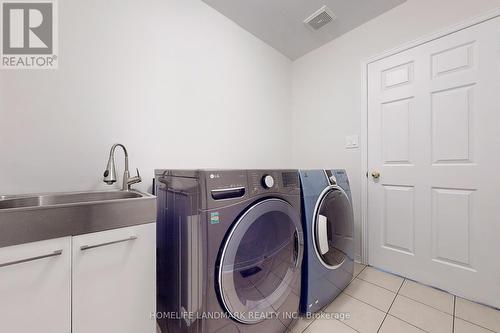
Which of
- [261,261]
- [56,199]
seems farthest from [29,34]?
[261,261]

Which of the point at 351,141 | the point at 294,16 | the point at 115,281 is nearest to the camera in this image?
the point at 115,281

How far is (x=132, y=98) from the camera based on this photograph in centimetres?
131

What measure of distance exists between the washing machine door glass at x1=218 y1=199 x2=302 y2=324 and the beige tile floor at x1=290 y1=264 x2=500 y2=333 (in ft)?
1.14

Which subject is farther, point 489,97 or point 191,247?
A: point 489,97

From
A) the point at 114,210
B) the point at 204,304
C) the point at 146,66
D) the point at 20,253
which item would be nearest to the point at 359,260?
the point at 204,304

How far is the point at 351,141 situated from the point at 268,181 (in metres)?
1.47

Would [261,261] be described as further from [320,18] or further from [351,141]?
[320,18]

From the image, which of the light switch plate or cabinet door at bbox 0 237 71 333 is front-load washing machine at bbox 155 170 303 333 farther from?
the light switch plate

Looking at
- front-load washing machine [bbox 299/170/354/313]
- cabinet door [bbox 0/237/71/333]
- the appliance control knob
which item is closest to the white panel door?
front-load washing machine [bbox 299/170/354/313]

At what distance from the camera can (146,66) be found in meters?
1.37

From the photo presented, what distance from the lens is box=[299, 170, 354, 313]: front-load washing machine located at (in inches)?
46.1

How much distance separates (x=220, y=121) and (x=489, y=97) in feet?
6.47

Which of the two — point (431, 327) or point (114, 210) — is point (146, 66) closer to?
point (114, 210)

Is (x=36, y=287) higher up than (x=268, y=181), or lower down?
lower down
